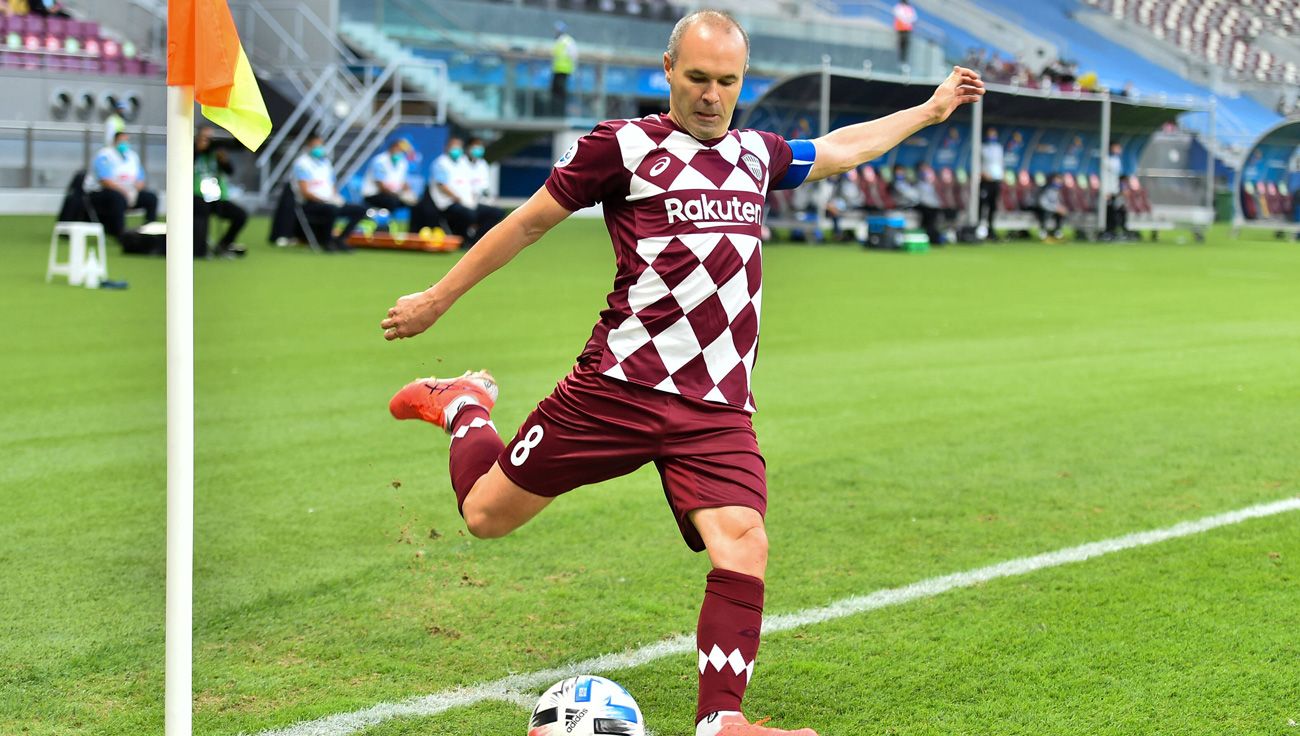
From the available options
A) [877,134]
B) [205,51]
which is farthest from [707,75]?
[205,51]

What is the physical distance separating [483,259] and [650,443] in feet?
2.06

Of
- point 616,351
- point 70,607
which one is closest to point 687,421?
point 616,351

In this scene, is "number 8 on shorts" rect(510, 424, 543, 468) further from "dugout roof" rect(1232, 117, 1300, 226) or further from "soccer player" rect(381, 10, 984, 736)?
"dugout roof" rect(1232, 117, 1300, 226)

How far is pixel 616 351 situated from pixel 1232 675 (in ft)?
6.48

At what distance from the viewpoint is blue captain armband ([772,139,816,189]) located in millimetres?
4094

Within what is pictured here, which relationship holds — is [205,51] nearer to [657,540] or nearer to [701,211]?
[701,211]

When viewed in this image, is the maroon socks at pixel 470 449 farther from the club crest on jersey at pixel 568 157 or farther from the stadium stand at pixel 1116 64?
the stadium stand at pixel 1116 64

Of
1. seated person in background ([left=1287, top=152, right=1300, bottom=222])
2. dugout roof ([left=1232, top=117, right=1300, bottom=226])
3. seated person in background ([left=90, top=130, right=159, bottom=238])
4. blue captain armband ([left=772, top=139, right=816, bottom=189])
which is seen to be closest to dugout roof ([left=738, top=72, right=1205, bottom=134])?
dugout roof ([left=1232, top=117, right=1300, bottom=226])

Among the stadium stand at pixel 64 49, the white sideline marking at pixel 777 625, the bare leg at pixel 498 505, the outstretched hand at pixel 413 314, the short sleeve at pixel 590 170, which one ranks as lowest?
the white sideline marking at pixel 777 625

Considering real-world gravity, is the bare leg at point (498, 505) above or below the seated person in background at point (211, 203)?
below

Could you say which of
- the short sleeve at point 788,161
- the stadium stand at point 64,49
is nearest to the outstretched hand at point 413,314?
the short sleeve at point 788,161

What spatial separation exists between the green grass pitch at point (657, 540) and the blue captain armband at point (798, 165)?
4.51ft

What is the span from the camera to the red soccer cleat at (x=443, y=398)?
15.8ft

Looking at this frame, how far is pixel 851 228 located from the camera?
2773cm
